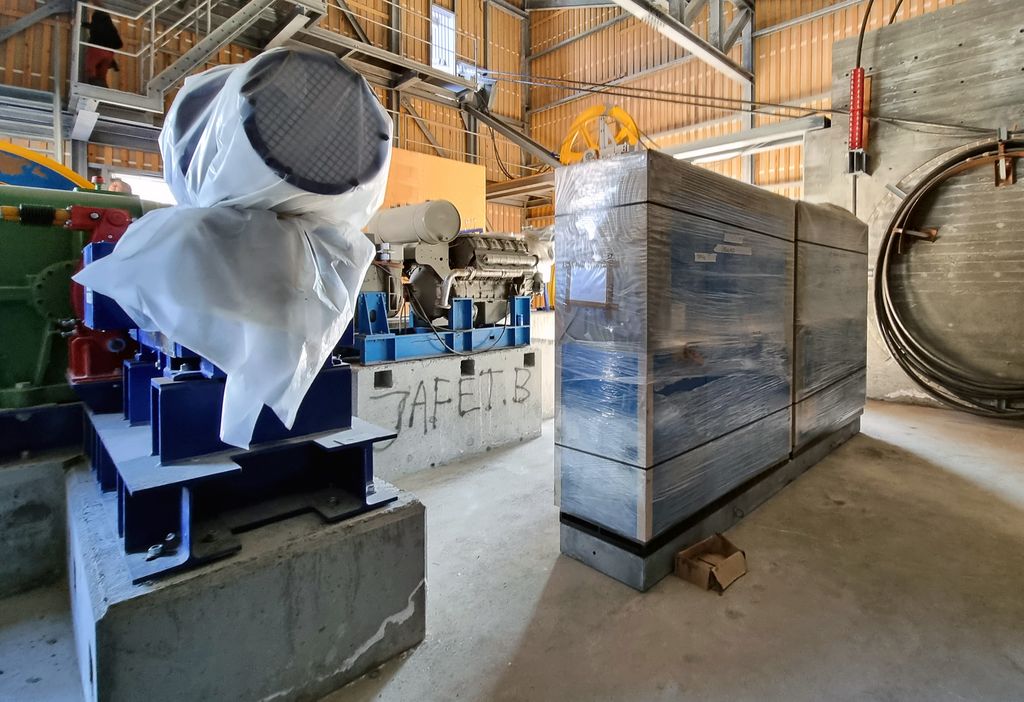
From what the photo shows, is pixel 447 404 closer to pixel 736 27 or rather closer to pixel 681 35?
pixel 681 35

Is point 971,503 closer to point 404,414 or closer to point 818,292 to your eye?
point 818,292

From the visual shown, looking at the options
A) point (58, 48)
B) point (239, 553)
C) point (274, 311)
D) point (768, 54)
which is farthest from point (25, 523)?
point (768, 54)

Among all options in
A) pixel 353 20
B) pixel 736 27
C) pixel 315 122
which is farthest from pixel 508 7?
pixel 315 122

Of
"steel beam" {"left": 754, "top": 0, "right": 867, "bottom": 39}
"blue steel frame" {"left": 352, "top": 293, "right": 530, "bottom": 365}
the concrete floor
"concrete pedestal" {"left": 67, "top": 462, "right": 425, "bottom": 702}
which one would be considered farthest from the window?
"concrete pedestal" {"left": 67, "top": 462, "right": 425, "bottom": 702}

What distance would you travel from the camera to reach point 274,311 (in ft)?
4.32

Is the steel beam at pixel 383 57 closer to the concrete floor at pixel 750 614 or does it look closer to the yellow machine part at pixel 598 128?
the yellow machine part at pixel 598 128

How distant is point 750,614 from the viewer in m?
2.10

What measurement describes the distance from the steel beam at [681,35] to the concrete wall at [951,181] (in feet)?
6.30

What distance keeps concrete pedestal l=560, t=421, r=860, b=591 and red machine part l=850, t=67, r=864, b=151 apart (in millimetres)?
4647

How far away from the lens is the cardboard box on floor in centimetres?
228

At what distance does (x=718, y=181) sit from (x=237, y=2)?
22.7 feet

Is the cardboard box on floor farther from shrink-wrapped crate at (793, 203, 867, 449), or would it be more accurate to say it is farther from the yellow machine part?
the yellow machine part

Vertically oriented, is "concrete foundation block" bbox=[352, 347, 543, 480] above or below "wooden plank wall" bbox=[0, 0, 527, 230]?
below

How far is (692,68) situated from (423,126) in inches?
211
